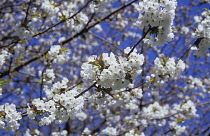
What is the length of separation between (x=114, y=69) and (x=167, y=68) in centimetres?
147

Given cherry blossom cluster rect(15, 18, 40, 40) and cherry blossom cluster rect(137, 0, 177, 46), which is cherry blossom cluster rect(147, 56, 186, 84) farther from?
cherry blossom cluster rect(15, 18, 40, 40)

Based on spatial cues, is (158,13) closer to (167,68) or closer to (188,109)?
(167,68)

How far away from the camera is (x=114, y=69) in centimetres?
211

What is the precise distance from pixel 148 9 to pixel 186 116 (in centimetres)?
345

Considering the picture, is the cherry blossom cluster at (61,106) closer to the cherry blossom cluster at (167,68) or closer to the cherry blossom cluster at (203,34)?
the cherry blossom cluster at (167,68)

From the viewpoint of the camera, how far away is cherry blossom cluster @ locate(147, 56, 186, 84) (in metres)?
3.37

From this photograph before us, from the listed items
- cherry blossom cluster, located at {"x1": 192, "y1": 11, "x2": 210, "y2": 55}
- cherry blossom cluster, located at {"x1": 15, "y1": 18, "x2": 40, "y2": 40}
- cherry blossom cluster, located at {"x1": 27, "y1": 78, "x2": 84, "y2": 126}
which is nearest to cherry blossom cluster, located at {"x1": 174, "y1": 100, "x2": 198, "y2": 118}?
cherry blossom cluster, located at {"x1": 192, "y1": 11, "x2": 210, "y2": 55}

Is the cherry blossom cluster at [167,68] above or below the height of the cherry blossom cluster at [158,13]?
above

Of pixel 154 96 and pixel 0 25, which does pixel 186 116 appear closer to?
pixel 154 96

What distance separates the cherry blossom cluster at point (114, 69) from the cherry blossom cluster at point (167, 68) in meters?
1.21

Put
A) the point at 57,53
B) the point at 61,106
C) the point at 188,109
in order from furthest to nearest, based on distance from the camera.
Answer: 1. the point at 188,109
2. the point at 57,53
3. the point at 61,106

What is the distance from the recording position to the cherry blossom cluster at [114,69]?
213 centimetres

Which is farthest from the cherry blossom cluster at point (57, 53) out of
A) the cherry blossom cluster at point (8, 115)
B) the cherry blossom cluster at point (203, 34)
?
the cherry blossom cluster at point (203, 34)

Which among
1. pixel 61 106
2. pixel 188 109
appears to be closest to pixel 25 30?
pixel 61 106
